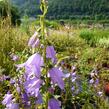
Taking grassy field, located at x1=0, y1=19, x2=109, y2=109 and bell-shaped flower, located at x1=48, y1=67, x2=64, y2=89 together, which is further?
grassy field, located at x1=0, y1=19, x2=109, y2=109

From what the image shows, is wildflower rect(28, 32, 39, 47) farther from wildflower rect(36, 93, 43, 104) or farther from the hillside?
the hillside

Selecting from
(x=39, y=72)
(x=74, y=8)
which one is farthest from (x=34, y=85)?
(x=74, y=8)

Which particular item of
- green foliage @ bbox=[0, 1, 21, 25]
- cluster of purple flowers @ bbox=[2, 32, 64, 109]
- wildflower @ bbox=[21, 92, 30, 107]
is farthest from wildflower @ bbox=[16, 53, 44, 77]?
green foliage @ bbox=[0, 1, 21, 25]

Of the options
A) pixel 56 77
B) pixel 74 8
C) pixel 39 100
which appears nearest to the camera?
pixel 56 77

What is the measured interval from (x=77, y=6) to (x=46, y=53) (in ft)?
169

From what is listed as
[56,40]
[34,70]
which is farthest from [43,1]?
[56,40]

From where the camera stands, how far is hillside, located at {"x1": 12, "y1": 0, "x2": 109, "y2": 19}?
4734 cm

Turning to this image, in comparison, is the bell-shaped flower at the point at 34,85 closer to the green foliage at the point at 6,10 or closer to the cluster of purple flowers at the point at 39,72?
the cluster of purple flowers at the point at 39,72

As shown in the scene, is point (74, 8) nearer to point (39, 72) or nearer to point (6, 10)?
point (6, 10)

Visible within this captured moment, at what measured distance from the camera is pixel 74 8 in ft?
172

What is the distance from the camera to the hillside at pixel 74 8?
47.3 m

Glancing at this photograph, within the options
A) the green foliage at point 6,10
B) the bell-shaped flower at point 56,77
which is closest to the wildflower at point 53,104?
the bell-shaped flower at point 56,77

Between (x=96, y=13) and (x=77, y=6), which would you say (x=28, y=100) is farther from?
(x=77, y=6)

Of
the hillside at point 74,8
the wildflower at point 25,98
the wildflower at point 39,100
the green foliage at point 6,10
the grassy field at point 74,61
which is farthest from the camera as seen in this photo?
the hillside at point 74,8
